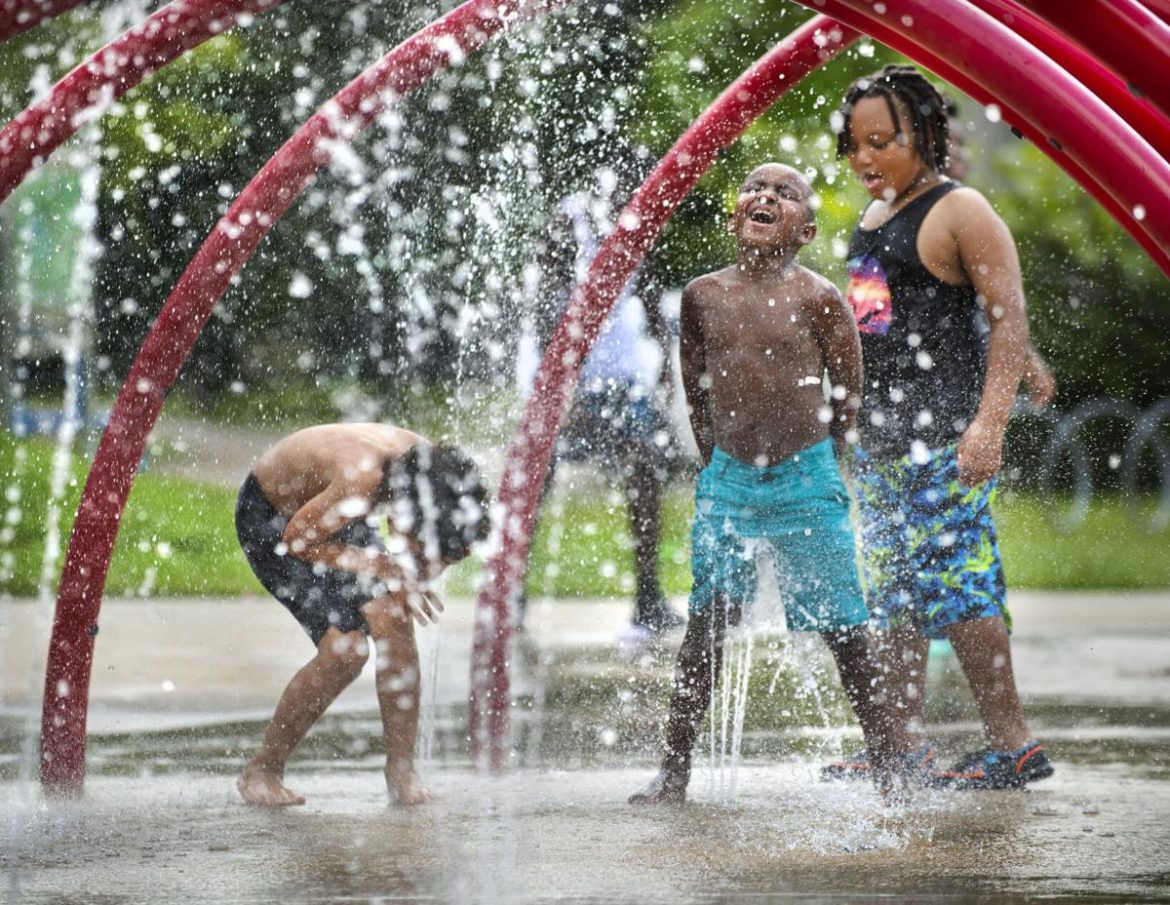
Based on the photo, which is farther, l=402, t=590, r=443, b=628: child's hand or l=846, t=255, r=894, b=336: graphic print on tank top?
l=846, t=255, r=894, b=336: graphic print on tank top

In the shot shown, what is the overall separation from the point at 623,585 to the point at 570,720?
191 inches

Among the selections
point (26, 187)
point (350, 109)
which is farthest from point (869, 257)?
point (26, 187)

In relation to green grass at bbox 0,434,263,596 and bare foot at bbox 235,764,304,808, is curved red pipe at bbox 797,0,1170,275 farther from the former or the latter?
green grass at bbox 0,434,263,596

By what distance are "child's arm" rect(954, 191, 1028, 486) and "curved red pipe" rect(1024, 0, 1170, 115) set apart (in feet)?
3.74

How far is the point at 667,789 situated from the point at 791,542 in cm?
63

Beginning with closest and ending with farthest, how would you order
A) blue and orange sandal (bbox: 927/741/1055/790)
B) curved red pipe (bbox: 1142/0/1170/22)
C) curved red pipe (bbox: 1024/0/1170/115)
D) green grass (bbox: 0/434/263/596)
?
curved red pipe (bbox: 1024/0/1170/115) → curved red pipe (bbox: 1142/0/1170/22) → blue and orange sandal (bbox: 927/741/1055/790) → green grass (bbox: 0/434/263/596)

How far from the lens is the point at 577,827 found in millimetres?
3695

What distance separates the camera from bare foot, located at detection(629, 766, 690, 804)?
3.98m

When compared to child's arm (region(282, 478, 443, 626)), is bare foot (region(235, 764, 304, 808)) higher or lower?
lower

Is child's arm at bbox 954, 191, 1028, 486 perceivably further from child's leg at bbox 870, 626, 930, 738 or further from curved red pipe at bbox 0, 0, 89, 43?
curved red pipe at bbox 0, 0, 89, 43

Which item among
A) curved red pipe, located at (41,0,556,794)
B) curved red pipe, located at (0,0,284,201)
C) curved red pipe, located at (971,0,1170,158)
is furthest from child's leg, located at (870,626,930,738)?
curved red pipe, located at (0,0,284,201)

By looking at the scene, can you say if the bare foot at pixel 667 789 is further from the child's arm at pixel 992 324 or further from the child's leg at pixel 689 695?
the child's arm at pixel 992 324

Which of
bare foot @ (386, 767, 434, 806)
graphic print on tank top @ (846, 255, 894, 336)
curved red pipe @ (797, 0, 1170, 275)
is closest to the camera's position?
curved red pipe @ (797, 0, 1170, 275)

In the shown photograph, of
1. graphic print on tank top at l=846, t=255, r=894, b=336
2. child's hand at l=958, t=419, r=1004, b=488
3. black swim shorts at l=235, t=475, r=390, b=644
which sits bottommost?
black swim shorts at l=235, t=475, r=390, b=644
